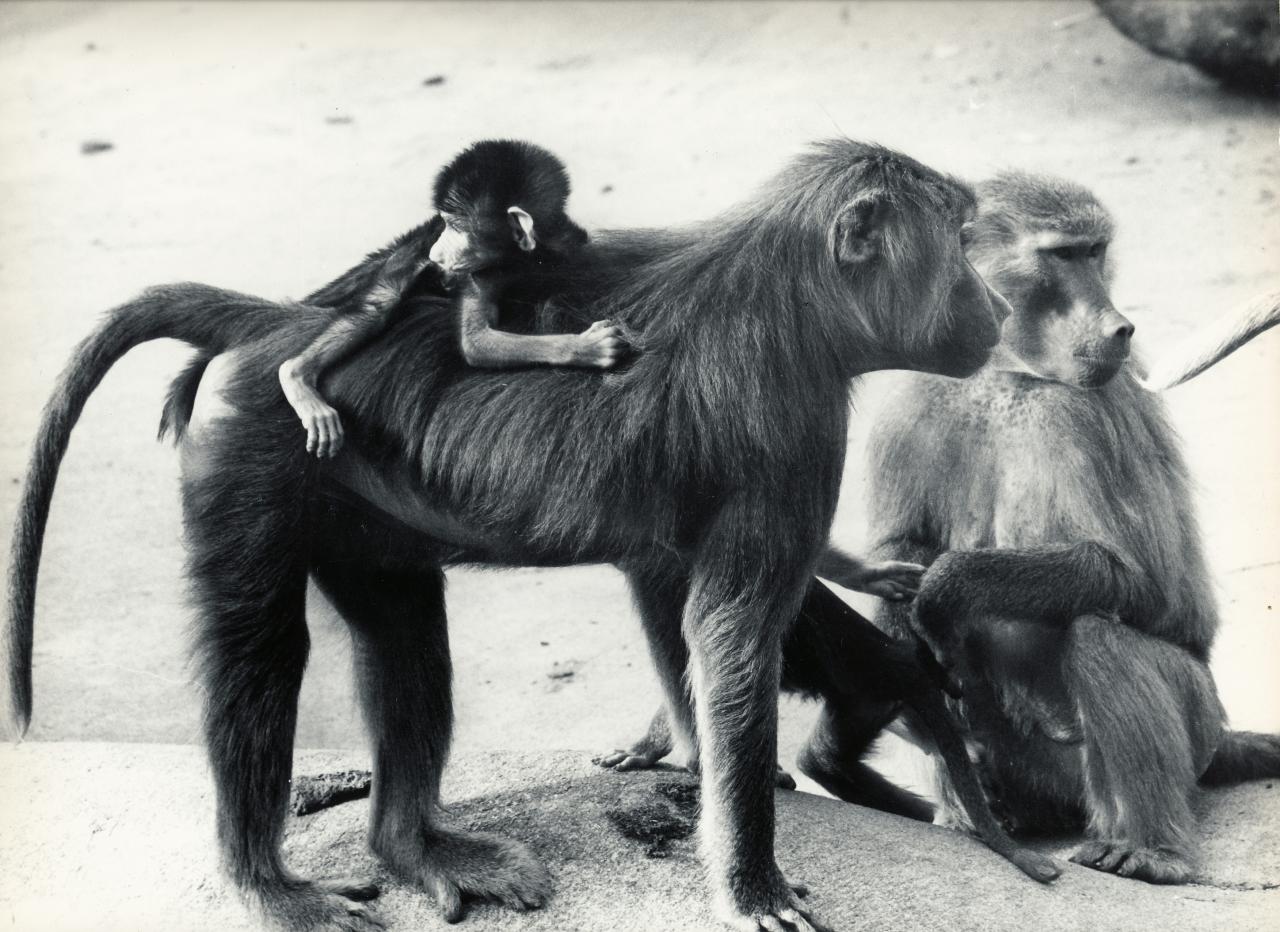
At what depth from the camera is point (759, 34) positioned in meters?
12.5

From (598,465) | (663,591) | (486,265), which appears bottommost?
(663,591)

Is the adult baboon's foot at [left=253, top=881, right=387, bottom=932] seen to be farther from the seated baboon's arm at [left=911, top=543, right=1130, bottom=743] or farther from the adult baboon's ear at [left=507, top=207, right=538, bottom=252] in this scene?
the seated baboon's arm at [left=911, top=543, right=1130, bottom=743]

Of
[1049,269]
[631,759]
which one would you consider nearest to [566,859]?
[631,759]

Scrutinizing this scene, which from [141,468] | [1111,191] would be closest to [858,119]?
[1111,191]

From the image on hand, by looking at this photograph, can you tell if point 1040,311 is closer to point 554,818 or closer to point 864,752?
point 864,752

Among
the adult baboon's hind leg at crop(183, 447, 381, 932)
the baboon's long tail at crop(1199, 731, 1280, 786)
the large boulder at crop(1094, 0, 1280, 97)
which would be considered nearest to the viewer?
the adult baboon's hind leg at crop(183, 447, 381, 932)

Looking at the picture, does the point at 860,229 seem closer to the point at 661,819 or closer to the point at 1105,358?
the point at 1105,358

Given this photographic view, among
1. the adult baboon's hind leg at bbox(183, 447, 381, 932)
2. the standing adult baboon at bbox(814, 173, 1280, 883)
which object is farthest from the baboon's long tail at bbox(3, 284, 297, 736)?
the standing adult baboon at bbox(814, 173, 1280, 883)

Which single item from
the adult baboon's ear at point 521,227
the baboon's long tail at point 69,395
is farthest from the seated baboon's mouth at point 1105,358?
the baboon's long tail at point 69,395

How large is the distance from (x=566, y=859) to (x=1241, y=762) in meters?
2.52

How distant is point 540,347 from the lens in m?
3.79

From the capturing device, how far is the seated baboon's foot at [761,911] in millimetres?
3791

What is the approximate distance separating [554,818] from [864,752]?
110cm

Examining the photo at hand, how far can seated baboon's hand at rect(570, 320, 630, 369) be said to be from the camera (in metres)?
3.76
